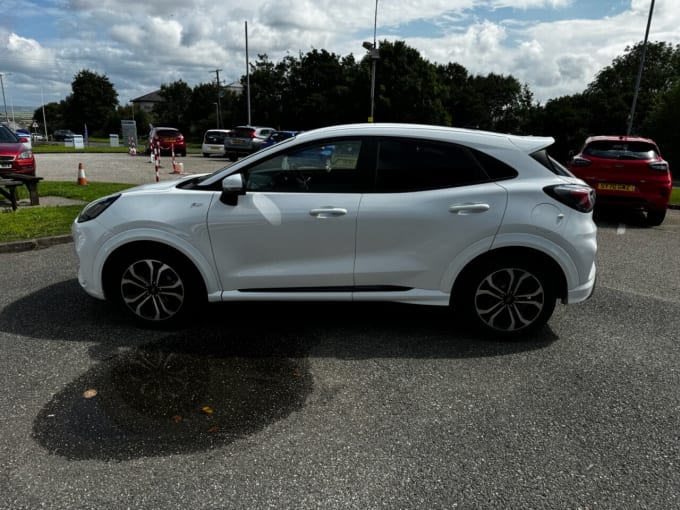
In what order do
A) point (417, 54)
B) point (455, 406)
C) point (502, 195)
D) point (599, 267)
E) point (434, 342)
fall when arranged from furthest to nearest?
point (417, 54)
point (599, 267)
point (434, 342)
point (502, 195)
point (455, 406)

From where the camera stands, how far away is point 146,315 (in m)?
4.32

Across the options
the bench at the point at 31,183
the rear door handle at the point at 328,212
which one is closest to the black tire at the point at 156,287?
the rear door handle at the point at 328,212

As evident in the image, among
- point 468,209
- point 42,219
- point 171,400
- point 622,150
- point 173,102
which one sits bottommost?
point 171,400

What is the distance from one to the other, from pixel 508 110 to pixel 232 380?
9083 centimetres

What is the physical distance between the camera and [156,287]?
4258mm

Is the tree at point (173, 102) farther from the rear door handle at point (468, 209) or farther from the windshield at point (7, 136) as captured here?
the rear door handle at point (468, 209)

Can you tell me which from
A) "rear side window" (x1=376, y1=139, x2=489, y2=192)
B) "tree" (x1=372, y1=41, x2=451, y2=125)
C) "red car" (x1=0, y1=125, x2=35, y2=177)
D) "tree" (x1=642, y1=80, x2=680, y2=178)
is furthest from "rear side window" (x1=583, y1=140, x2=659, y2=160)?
"tree" (x1=372, y1=41, x2=451, y2=125)

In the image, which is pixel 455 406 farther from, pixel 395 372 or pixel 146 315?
pixel 146 315

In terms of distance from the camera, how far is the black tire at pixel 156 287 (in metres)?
4.18

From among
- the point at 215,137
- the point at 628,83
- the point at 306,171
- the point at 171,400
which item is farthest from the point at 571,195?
the point at 628,83

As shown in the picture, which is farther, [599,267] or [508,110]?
[508,110]

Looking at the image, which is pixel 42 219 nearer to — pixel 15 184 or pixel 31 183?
pixel 15 184

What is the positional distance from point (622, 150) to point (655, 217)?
155 cm

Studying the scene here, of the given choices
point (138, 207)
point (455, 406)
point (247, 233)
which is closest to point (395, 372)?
point (455, 406)
